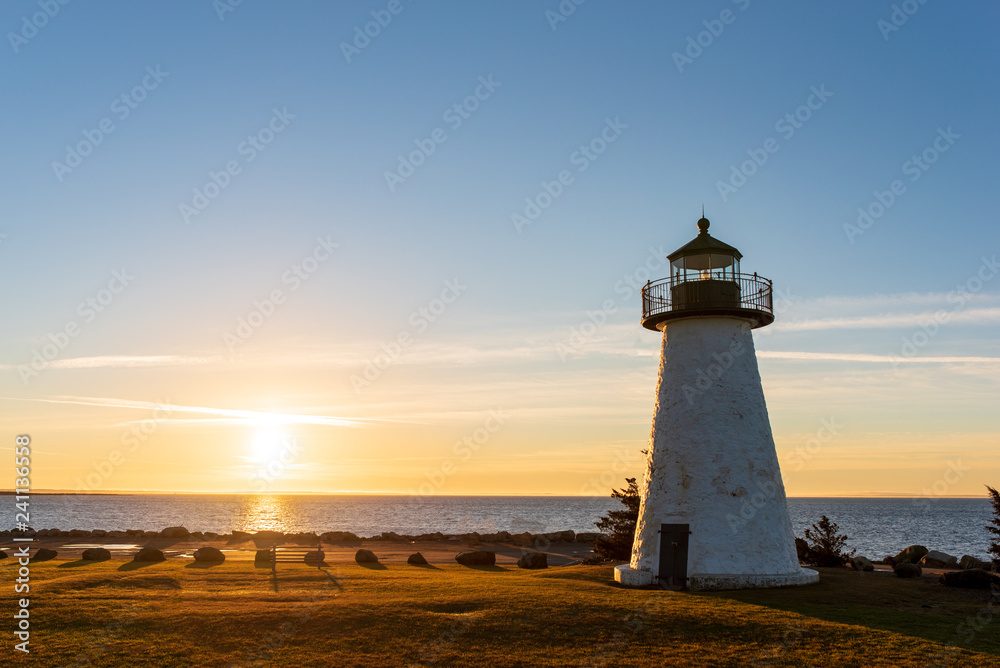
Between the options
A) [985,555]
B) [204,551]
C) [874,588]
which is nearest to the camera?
[874,588]

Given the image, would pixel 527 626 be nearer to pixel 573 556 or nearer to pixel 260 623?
pixel 260 623

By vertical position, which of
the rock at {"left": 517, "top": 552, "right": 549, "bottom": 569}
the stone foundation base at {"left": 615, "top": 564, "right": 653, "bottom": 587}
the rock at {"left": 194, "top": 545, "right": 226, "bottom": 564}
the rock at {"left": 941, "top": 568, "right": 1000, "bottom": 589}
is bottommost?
the rock at {"left": 194, "top": 545, "right": 226, "bottom": 564}

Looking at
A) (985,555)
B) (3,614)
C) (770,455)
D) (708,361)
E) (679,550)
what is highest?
(708,361)

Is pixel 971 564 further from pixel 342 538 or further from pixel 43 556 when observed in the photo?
pixel 43 556

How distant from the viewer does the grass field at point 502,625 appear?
13914mm

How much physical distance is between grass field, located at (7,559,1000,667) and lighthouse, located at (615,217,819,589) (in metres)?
1.23

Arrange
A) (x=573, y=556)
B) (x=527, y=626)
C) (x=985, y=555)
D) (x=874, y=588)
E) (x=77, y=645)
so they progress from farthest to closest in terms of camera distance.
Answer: (x=985, y=555)
(x=573, y=556)
(x=874, y=588)
(x=527, y=626)
(x=77, y=645)

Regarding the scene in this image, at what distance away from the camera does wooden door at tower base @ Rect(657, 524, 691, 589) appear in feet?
68.7

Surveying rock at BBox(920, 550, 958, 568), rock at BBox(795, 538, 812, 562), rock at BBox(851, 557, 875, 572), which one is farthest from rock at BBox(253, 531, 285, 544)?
rock at BBox(920, 550, 958, 568)

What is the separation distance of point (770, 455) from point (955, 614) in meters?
6.26

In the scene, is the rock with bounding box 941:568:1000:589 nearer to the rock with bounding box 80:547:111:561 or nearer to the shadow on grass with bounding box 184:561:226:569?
the shadow on grass with bounding box 184:561:226:569

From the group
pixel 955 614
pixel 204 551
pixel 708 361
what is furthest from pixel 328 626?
pixel 204 551

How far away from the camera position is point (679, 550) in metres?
21.1

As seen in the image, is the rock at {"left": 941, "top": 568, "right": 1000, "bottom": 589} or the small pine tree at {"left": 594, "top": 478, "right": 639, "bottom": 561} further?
the small pine tree at {"left": 594, "top": 478, "right": 639, "bottom": 561}
